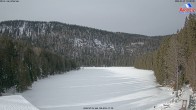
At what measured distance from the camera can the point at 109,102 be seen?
28422mm

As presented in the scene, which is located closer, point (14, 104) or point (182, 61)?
point (14, 104)

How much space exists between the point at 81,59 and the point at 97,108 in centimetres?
17120

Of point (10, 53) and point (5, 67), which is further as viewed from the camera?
point (10, 53)

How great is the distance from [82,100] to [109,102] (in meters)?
4.06

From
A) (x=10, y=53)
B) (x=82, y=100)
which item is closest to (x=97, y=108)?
(x=82, y=100)

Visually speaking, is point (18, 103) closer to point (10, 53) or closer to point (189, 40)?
point (10, 53)

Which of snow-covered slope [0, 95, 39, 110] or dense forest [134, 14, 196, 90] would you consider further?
dense forest [134, 14, 196, 90]

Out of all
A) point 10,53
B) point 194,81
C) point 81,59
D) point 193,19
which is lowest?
point 81,59

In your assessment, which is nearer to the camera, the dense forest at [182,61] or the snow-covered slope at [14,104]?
the snow-covered slope at [14,104]

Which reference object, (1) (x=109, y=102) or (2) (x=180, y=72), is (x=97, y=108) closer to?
(1) (x=109, y=102)

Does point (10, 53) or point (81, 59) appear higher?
point (10, 53)

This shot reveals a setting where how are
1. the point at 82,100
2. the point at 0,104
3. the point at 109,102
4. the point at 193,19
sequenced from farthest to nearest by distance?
1. the point at 193,19
2. the point at 82,100
3. the point at 109,102
4. the point at 0,104

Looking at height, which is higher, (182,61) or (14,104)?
(182,61)

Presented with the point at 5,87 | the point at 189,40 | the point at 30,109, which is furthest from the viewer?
the point at 189,40
